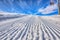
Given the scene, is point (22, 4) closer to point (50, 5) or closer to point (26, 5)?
point (26, 5)

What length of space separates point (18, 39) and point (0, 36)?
0.33 meters

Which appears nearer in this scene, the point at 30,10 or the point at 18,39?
the point at 18,39

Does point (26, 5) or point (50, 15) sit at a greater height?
point (26, 5)

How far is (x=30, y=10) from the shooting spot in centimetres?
336

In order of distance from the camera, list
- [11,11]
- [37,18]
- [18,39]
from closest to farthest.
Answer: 1. [18,39]
2. [11,11]
3. [37,18]

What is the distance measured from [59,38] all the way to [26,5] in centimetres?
173

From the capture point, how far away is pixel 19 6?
333cm

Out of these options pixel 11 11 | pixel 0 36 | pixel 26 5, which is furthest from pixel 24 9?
pixel 0 36

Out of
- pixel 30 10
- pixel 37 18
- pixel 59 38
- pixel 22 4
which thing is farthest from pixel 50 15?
pixel 59 38

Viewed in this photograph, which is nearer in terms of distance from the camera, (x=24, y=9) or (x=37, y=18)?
(x=24, y=9)

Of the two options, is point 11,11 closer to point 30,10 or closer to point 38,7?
point 30,10

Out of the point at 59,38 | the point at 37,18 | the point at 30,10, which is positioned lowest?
the point at 59,38

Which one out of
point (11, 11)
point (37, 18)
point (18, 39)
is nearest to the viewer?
point (18, 39)

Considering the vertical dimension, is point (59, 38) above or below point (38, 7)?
below
